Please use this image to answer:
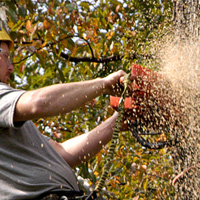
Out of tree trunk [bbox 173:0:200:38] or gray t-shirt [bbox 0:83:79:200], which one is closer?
gray t-shirt [bbox 0:83:79:200]

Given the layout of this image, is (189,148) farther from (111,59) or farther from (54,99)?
(111,59)

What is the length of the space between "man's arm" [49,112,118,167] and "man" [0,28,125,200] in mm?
244

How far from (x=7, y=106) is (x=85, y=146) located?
0.67m

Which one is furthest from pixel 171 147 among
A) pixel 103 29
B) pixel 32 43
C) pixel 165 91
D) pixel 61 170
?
pixel 103 29

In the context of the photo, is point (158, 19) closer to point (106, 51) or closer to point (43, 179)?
point (106, 51)

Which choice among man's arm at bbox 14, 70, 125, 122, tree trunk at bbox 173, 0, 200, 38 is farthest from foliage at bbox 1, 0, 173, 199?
man's arm at bbox 14, 70, 125, 122

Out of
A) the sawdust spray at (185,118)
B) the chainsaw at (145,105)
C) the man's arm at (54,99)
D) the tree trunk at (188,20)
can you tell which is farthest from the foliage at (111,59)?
the man's arm at (54,99)

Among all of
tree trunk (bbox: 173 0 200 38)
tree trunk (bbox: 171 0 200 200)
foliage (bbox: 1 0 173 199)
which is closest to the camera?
tree trunk (bbox: 171 0 200 200)

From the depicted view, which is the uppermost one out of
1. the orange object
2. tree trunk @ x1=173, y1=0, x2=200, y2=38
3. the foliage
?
tree trunk @ x1=173, y1=0, x2=200, y2=38

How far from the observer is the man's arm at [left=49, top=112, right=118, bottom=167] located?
2162 mm

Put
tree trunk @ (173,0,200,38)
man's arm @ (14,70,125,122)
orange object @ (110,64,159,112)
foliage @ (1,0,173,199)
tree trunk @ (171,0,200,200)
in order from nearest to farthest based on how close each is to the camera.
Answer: man's arm @ (14,70,125,122) < orange object @ (110,64,159,112) < tree trunk @ (171,0,200,200) < tree trunk @ (173,0,200,38) < foliage @ (1,0,173,199)

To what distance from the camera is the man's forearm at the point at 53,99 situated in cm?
158

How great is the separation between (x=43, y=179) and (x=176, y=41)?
1.35 metres

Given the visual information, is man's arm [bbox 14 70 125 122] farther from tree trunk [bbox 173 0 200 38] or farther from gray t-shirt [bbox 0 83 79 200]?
tree trunk [bbox 173 0 200 38]
